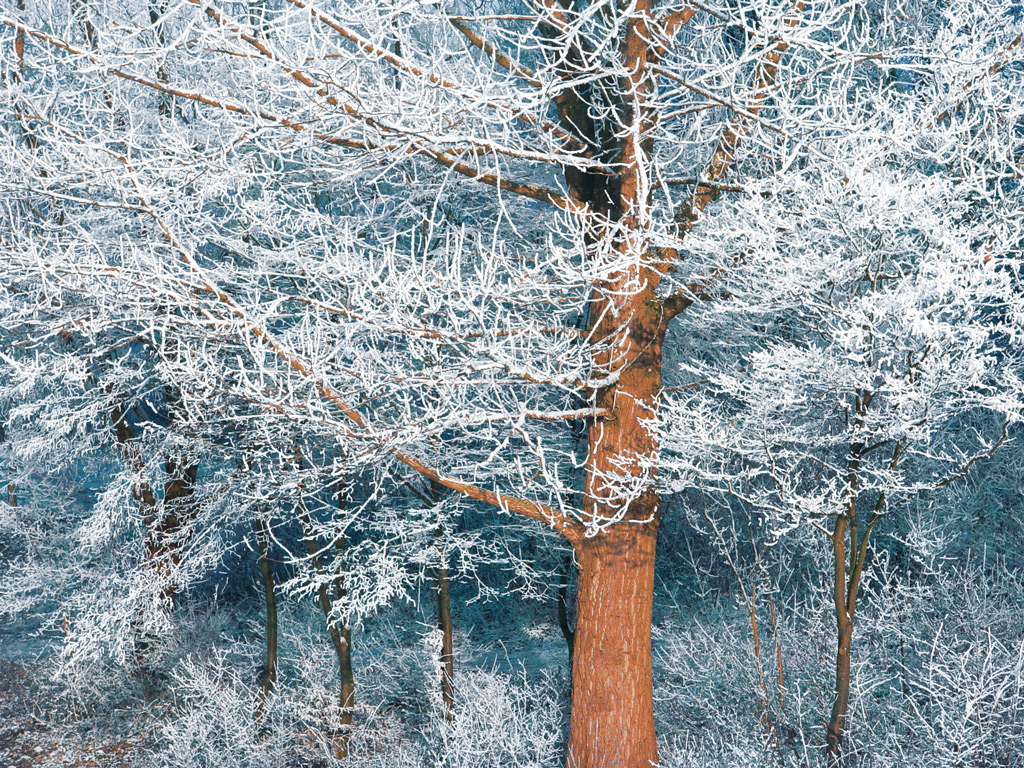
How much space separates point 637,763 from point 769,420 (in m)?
2.64

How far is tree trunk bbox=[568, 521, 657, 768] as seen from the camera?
504 cm

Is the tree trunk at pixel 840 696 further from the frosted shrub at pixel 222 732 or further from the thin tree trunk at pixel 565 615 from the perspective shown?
the frosted shrub at pixel 222 732

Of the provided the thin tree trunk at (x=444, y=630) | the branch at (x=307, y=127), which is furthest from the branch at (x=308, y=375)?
the thin tree trunk at (x=444, y=630)

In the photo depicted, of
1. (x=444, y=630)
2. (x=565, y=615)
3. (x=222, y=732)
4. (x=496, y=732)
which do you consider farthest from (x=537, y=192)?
(x=222, y=732)

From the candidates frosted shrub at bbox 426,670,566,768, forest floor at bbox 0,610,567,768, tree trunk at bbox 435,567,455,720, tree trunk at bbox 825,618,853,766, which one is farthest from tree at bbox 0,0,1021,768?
forest floor at bbox 0,610,567,768

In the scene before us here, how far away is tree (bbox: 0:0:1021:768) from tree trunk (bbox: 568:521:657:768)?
2 cm

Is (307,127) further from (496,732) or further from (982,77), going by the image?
(496,732)

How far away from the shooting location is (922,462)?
836 cm

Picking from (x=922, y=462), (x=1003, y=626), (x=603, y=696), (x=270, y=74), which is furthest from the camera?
(x=922, y=462)

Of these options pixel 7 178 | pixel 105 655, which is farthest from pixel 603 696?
pixel 105 655

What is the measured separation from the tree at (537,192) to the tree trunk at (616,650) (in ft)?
0.05

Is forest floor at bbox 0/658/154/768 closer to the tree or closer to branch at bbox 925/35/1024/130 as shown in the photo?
the tree

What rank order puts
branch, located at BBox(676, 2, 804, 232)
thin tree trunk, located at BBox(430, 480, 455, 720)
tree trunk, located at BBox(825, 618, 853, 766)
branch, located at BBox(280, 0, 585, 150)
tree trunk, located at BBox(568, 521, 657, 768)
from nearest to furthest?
branch, located at BBox(280, 0, 585, 150) → tree trunk, located at BBox(825, 618, 853, 766) → branch, located at BBox(676, 2, 804, 232) → tree trunk, located at BBox(568, 521, 657, 768) → thin tree trunk, located at BBox(430, 480, 455, 720)

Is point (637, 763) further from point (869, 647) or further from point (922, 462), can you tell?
point (922, 462)
